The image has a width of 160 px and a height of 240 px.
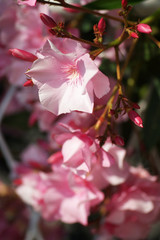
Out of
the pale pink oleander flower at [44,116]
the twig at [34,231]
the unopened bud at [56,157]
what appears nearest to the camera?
the unopened bud at [56,157]

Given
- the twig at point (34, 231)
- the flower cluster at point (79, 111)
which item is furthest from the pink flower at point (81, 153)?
the twig at point (34, 231)

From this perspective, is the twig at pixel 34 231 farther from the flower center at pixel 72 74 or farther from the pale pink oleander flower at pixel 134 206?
the flower center at pixel 72 74

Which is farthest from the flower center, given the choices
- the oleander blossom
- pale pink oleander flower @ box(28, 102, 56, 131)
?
pale pink oleander flower @ box(28, 102, 56, 131)

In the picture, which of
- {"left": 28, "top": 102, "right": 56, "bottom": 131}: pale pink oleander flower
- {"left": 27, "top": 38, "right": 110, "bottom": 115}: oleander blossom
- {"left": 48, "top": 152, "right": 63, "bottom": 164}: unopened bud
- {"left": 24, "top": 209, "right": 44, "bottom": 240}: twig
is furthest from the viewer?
{"left": 24, "top": 209, "right": 44, "bottom": 240}: twig

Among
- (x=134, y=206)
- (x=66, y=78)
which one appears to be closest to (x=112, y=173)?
(x=134, y=206)

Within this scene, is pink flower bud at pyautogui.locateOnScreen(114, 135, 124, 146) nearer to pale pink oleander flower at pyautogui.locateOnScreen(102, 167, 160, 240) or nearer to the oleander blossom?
the oleander blossom
